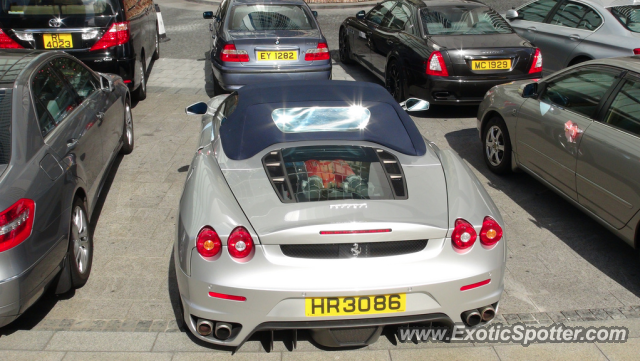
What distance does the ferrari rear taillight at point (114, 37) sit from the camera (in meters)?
7.70

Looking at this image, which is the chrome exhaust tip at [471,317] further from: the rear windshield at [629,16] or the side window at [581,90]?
the rear windshield at [629,16]

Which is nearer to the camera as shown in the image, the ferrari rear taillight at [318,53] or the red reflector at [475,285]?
the red reflector at [475,285]

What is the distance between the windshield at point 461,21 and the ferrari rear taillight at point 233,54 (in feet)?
8.02

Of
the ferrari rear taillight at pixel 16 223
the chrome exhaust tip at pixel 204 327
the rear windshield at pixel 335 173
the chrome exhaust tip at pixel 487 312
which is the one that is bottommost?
the chrome exhaust tip at pixel 204 327

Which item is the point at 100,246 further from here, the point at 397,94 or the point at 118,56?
the point at 397,94

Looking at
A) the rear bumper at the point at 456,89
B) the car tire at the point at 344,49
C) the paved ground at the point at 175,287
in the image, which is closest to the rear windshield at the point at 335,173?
the paved ground at the point at 175,287

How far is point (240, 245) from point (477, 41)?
5.81 meters

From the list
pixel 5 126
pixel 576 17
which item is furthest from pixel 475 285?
pixel 576 17

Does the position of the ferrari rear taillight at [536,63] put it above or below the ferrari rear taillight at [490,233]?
below

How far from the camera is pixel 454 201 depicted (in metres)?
3.29

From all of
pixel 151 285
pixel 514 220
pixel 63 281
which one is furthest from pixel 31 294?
pixel 514 220

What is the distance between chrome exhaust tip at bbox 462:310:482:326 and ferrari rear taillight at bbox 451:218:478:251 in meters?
0.35

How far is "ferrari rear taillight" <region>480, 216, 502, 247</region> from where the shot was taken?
3141 mm

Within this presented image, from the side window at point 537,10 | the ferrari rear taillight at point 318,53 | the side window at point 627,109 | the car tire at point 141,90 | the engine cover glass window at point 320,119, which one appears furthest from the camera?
the side window at point 537,10
